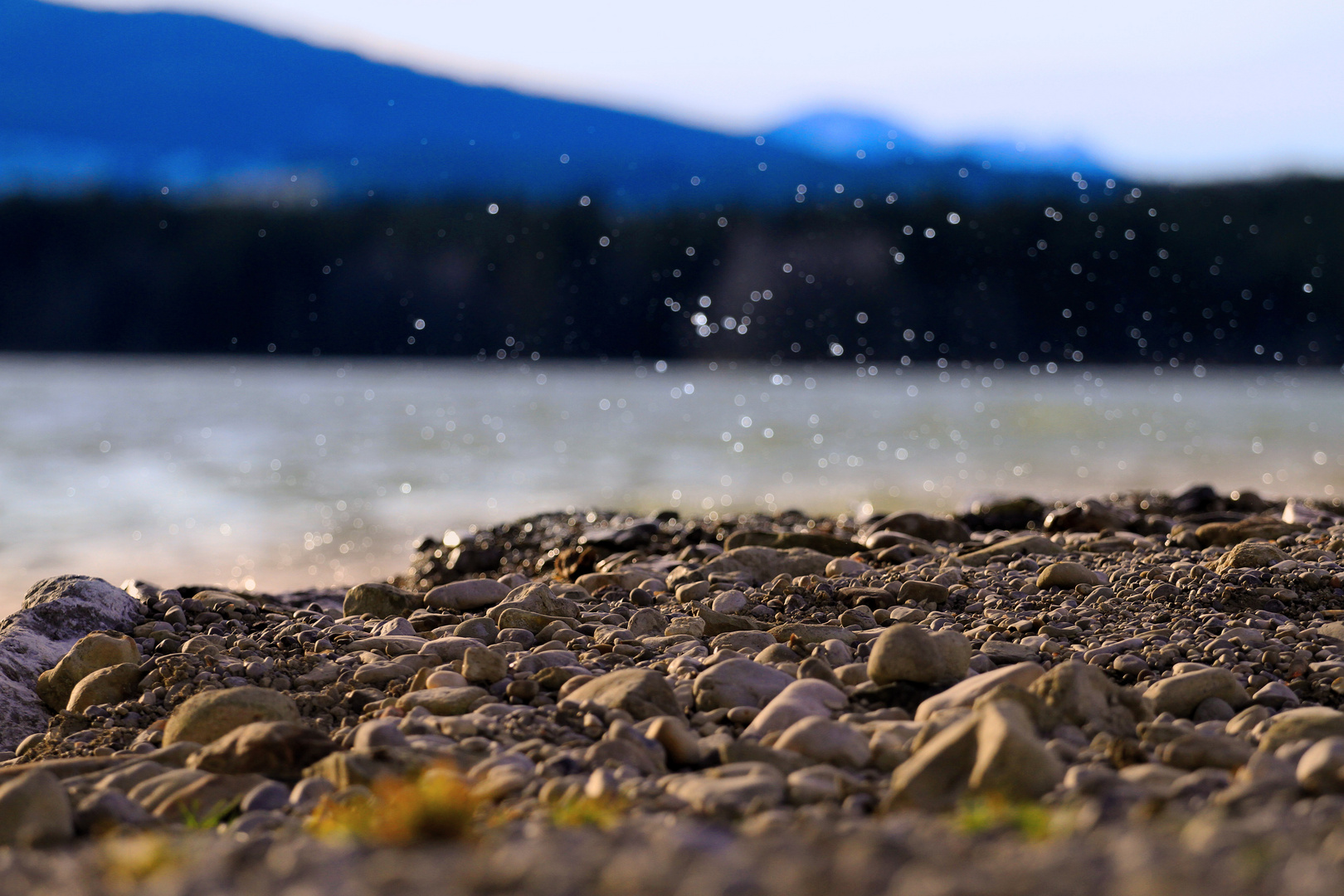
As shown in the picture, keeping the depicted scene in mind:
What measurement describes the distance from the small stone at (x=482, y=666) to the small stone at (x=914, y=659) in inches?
44.8

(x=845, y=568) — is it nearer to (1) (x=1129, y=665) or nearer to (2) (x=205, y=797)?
(1) (x=1129, y=665)

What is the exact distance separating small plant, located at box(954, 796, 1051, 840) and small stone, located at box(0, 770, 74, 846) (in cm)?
186

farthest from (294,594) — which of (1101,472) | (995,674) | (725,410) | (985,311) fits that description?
(985,311)

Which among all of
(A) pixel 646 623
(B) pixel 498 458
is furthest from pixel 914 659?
(B) pixel 498 458

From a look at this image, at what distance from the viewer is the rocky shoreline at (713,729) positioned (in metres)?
1.91

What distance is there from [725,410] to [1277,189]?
52.7 m

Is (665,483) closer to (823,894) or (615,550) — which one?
(615,550)

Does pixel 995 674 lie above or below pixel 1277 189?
below

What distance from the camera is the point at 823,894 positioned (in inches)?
67.8

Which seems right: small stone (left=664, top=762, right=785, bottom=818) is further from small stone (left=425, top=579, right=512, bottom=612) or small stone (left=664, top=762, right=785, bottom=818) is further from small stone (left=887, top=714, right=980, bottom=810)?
small stone (left=425, top=579, right=512, bottom=612)

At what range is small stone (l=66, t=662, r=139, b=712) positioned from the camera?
12.9ft

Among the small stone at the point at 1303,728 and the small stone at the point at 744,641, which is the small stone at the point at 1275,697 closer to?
the small stone at the point at 1303,728

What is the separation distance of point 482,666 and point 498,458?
1392 cm

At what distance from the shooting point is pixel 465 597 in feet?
16.6
